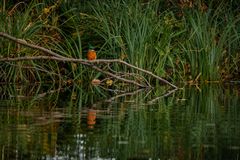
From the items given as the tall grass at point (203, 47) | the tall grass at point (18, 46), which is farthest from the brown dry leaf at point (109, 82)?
the tall grass at point (203, 47)

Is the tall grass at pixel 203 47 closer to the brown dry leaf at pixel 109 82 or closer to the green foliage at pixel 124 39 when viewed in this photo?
the green foliage at pixel 124 39

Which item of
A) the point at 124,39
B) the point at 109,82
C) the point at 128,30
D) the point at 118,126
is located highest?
the point at 128,30

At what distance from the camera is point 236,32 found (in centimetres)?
1934

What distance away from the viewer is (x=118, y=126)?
1012 cm

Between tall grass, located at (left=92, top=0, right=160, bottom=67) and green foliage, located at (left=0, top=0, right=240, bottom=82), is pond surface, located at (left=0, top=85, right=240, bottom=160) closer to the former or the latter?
tall grass, located at (left=92, top=0, right=160, bottom=67)

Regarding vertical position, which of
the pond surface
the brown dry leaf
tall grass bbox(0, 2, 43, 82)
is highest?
tall grass bbox(0, 2, 43, 82)

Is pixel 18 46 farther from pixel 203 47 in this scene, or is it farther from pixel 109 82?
pixel 203 47

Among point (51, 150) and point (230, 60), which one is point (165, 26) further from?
point (51, 150)

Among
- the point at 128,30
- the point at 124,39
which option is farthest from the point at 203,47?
the point at 128,30

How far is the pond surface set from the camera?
8.20m

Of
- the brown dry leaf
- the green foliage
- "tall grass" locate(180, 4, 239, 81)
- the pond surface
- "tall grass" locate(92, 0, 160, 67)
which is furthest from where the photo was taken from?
"tall grass" locate(180, 4, 239, 81)

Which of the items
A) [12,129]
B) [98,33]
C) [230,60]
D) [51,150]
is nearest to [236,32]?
[230,60]

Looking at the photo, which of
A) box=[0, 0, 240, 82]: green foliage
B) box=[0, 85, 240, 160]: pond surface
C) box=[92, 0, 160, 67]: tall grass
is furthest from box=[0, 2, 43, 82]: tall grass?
box=[0, 85, 240, 160]: pond surface

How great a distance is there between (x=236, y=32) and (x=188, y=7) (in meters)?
1.63
